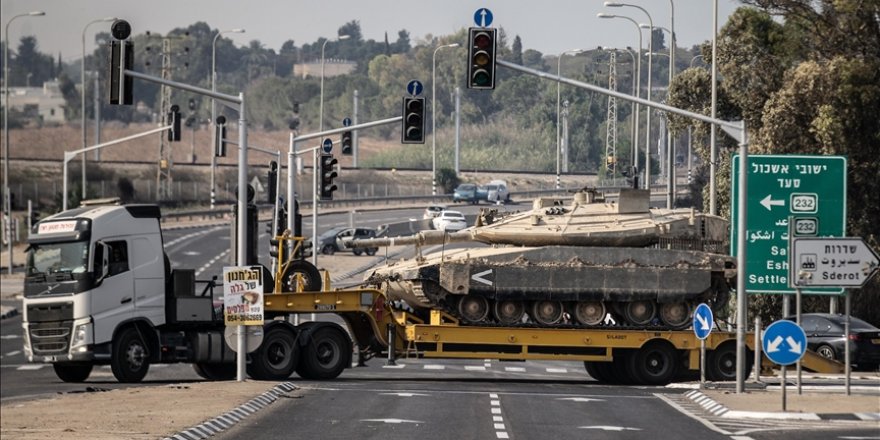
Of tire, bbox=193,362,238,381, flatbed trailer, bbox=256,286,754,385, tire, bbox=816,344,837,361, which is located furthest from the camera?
tire, bbox=816,344,837,361

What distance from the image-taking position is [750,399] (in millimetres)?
31703

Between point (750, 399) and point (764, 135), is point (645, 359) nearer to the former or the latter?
point (750, 399)

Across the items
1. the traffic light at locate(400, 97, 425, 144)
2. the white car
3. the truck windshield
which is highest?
the traffic light at locate(400, 97, 425, 144)

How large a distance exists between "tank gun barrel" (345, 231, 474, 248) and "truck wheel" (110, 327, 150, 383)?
763cm

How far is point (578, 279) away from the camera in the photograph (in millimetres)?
39219

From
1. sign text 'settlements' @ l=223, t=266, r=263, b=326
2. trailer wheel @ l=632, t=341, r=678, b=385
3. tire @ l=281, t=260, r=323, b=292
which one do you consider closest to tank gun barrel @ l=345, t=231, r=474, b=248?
tire @ l=281, t=260, r=323, b=292

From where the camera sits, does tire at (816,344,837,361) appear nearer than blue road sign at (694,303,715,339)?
No

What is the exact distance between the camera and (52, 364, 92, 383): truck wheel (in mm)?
38156


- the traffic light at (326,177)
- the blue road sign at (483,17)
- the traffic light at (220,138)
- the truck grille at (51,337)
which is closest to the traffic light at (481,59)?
the blue road sign at (483,17)

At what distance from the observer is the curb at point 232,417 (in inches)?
933

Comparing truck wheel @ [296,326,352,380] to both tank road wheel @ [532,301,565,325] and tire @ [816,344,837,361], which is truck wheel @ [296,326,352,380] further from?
tire @ [816,344,837,361]

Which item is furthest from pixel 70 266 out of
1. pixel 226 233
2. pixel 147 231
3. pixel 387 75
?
pixel 387 75

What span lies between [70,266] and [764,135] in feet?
79.9

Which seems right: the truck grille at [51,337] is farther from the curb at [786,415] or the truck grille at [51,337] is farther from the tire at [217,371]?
the curb at [786,415]
